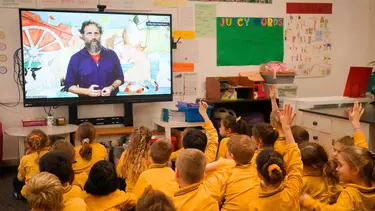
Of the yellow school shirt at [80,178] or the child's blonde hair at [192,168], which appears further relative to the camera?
the yellow school shirt at [80,178]

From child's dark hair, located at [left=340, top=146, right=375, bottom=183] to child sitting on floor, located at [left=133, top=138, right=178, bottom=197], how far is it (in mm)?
982

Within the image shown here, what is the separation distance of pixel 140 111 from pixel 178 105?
0.55 m

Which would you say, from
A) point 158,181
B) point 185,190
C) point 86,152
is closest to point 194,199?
point 185,190

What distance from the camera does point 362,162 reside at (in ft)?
6.91

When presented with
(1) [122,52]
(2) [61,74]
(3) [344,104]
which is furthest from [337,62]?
(2) [61,74]

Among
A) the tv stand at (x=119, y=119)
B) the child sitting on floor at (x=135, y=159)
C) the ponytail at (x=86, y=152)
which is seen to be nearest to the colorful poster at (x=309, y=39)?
the tv stand at (x=119, y=119)

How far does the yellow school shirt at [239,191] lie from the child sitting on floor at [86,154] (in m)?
1.25

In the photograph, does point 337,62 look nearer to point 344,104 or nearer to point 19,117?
point 344,104

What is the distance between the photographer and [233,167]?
8.32 feet

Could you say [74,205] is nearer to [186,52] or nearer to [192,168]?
[192,168]

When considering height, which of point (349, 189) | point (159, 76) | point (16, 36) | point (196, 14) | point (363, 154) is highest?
point (196, 14)

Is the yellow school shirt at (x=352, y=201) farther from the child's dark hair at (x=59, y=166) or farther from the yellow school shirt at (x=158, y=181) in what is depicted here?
the child's dark hair at (x=59, y=166)

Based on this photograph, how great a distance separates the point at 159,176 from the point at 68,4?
3.16m

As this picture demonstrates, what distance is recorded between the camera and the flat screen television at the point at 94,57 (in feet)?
15.2
